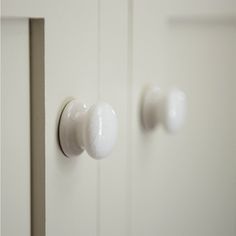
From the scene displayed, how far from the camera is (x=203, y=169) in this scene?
47 cm

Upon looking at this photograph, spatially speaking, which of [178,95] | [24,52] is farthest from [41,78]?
[178,95]

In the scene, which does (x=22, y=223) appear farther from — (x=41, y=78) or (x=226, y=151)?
(x=226, y=151)

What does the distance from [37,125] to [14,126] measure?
2 centimetres

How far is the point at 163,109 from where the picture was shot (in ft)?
1.28

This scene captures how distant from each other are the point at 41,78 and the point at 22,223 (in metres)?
0.08

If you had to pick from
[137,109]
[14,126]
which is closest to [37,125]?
[14,126]

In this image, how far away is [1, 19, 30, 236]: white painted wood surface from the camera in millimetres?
265

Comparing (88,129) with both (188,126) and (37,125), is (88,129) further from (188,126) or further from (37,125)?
(188,126)

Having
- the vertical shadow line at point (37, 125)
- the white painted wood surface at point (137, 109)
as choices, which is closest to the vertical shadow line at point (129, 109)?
the white painted wood surface at point (137, 109)

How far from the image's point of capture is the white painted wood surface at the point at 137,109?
304 mm

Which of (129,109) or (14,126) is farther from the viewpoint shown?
(129,109)

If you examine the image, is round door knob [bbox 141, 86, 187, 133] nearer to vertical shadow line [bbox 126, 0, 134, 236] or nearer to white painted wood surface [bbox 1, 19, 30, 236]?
vertical shadow line [bbox 126, 0, 134, 236]

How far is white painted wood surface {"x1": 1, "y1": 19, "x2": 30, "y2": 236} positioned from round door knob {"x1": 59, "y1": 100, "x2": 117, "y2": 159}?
0.11 ft

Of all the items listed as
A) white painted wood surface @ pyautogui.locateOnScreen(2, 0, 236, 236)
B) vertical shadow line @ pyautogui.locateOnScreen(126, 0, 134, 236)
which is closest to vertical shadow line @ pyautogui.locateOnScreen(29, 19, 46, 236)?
white painted wood surface @ pyautogui.locateOnScreen(2, 0, 236, 236)
